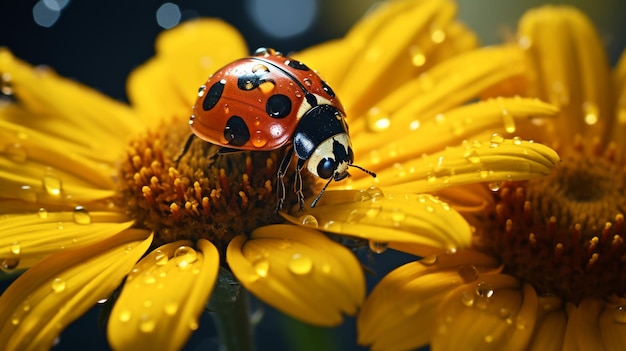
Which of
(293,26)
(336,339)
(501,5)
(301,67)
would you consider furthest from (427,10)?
(501,5)

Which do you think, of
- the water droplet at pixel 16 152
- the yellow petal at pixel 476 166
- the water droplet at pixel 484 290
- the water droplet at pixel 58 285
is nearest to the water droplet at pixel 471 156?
the yellow petal at pixel 476 166

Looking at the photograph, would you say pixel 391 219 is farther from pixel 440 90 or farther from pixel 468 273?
pixel 440 90

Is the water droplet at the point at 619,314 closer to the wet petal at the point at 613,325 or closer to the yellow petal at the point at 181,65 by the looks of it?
the wet petal at the point at 613,325

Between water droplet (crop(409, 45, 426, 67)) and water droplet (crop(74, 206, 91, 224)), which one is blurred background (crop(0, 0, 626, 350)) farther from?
water droplet (crop(74, 206, 91, 224))

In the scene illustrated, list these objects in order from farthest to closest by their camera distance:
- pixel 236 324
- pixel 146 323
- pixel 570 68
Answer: pixel 570 68 < pixel 236 324 < pixel 146 323

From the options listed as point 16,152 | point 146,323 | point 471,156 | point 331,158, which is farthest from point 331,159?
point 16,152

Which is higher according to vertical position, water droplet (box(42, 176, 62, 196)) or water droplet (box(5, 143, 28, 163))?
water droplet (box(5, 143, 28, 163))

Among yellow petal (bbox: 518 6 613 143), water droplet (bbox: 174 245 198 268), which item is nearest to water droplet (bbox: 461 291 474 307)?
water droplet (bbox: 174 245 198 268)
